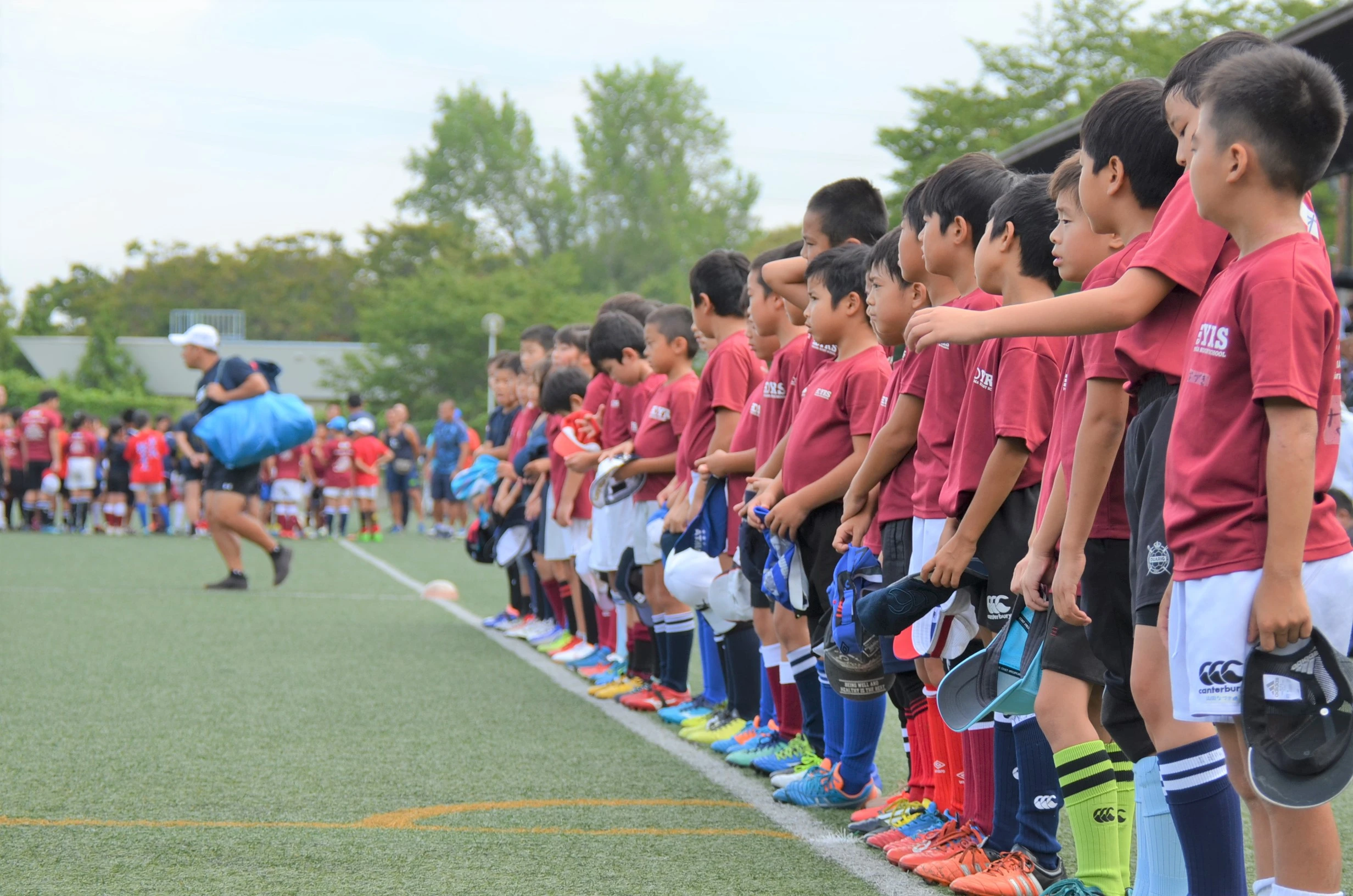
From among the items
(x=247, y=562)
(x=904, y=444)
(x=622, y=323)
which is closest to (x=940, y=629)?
(x=904, y=444)

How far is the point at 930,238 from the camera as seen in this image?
11.5 ft

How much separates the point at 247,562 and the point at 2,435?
26.3ft

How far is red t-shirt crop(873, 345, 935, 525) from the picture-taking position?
11.7ft

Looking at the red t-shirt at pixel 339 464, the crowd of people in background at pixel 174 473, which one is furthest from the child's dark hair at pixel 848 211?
the red t-shirt at pixel 339 464

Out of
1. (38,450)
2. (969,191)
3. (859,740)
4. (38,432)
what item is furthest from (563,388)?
(38,450)

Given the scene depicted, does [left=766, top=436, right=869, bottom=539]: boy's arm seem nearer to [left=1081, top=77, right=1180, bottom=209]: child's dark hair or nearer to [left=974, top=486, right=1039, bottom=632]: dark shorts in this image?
[left=974, top=486, right=1039, bottom=632]: dark shorts

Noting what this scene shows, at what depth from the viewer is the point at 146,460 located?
20.1 meters

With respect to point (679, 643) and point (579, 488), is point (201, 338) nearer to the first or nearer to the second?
point (579, 488)

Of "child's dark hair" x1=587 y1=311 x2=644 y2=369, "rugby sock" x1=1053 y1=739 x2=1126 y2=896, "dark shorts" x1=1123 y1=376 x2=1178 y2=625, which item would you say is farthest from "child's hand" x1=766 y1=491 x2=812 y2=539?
"child's dark hair" x1=587 y1=311 x2=644 y2=369

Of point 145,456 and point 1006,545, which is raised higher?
point 1006,545

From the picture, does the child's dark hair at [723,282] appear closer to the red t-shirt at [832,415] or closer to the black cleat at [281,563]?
the red t-shirt at [832,415]

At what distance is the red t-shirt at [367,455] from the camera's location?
20.5 m

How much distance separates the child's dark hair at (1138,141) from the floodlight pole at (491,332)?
7.07 meters

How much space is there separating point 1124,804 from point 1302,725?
1182 mm
